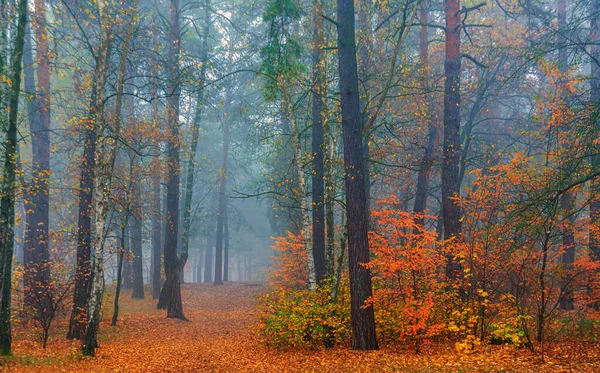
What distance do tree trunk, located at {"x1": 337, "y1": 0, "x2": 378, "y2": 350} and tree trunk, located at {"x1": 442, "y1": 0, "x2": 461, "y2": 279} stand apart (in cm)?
282

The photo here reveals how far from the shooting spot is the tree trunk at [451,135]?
10.1 metres

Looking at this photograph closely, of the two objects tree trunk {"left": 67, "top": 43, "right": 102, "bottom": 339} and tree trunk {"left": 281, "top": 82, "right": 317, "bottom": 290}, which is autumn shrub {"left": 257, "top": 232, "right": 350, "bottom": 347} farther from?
tree trunk {"left": 67, "top": 43, "right": 102, "bottom": 339}

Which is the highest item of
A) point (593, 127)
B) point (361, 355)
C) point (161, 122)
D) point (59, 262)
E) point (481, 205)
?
point (161, 122)

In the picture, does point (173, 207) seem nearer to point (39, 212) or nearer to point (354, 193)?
point (39, 212)

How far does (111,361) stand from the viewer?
8945 mm

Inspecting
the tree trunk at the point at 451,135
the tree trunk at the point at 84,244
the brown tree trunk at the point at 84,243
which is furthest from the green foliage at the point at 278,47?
the tree trunk at the point at 84,244

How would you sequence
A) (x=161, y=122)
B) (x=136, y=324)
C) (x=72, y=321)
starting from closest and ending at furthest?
(x=72, y=321) → (x=136, y=324) → (x=161, y=122)

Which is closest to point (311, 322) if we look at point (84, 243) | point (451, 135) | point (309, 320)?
point (309, 320)

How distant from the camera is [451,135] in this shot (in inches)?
413

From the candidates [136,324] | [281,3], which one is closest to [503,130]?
[281,3]

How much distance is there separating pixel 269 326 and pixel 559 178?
6853 millimetres

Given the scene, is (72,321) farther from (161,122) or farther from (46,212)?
(161,122)

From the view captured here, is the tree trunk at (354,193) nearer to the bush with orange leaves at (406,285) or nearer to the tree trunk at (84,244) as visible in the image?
the bush with orange leaves at (406,285)

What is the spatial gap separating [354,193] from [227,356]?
489cm
